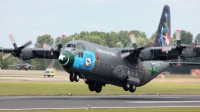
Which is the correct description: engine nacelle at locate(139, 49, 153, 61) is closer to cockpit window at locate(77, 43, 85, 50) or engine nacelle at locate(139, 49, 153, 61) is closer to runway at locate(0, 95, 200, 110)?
runway at locate(0, 95, 200, 110)

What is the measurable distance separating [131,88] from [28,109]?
1696cm

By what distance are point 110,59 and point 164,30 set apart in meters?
Answer: 12.8

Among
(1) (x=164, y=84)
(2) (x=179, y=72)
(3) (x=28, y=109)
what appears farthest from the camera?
(2) (x=179, y=72)

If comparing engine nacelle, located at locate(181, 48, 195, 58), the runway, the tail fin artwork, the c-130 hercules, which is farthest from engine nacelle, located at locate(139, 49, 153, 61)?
the tail fin artwork

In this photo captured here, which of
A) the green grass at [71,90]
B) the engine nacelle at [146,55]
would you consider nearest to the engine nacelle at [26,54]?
the green grass at [71,90]

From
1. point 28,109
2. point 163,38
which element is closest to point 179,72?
point 163,38

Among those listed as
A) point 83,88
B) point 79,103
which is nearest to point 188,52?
point 79,103

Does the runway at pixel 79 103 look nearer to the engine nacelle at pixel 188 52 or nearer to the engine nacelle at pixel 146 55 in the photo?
the engine nacelle at pixel 188 52

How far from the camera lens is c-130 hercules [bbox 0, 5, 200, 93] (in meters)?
39.6

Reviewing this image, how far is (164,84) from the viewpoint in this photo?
233ft

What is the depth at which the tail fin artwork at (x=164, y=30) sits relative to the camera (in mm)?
52812

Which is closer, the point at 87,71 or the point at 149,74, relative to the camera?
the point at 87,71

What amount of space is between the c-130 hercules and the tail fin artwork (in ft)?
6.16

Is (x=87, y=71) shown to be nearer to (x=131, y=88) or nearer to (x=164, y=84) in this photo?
(x=131, y=88)
